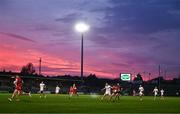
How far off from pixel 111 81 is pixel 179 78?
174 ft

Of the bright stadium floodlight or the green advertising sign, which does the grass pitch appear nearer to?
the bright stadium floodlight

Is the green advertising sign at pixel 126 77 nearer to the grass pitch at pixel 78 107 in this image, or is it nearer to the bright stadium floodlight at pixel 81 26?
→ the bright stadium floodlight at pixel 81 26

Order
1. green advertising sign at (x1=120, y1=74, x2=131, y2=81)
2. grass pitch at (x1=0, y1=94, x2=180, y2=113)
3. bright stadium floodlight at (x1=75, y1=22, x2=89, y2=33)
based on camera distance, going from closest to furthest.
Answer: grass pitch at (x1=0, y1=94, x2=180, y2=113) → bright stadium floodlight at (x1=75, y1=22, x2=89, y2=33) → green advertising sign at (x1=120, y1=74, x2=131, y2=81)

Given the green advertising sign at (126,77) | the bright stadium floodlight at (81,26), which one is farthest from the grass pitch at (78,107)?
the green advertising sign at (126,77)

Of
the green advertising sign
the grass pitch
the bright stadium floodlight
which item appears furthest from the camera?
the green advertising sign

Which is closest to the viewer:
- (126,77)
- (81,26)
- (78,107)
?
(78,107)

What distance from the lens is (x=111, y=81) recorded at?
142 m

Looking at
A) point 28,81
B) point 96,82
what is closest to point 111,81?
point 96,82

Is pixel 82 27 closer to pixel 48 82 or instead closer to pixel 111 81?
pixel 48 82

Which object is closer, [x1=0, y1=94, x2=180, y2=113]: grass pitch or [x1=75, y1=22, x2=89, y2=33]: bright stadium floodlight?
[x1=0, y1=94, x2=180, y2=113]: grass pitch

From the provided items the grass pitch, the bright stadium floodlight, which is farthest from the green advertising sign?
the grass pitch

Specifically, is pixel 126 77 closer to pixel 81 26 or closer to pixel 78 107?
pixel 81 26

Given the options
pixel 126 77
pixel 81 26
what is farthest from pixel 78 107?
pixel 126 77

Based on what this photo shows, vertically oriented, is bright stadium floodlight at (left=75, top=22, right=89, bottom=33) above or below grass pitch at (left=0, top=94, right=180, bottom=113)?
above
